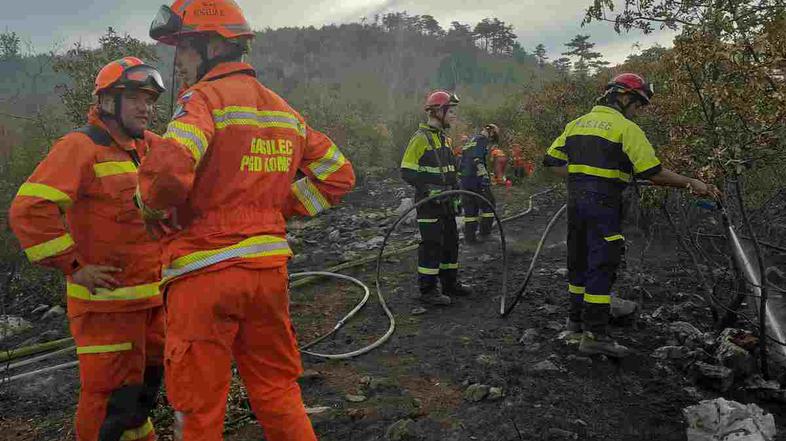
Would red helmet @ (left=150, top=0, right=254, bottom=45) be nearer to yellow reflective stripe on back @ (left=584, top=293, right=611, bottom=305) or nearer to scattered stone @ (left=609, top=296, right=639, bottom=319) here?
yellow reflective stripe on back @ (left=584, top=293, right=611, bottom=305)

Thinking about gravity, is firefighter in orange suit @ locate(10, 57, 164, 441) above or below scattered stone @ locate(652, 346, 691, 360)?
above

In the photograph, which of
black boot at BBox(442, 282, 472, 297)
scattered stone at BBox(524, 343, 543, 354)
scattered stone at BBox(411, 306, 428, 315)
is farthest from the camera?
black boot at BBox(442, 282, 472, 297)

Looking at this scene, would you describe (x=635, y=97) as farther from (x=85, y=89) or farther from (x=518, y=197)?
(x=518, y=197)

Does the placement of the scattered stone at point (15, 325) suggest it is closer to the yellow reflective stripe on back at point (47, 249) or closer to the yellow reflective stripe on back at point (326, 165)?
the yellow reflective stripe on back at point (47, 249)

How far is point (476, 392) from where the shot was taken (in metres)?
3.67

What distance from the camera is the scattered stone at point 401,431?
3170 mm

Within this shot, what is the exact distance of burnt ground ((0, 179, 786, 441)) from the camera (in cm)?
334

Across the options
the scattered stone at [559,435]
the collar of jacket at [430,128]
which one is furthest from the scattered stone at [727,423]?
the collar of jacket at [430,128]

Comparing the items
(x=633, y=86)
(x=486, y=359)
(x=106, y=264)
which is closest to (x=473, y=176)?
(x=633, y=86)

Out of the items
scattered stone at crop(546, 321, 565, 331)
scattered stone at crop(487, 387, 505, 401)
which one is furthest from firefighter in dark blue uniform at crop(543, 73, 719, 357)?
scattered stone at crop(487, 387, 505, 401)

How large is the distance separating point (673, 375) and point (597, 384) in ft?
2.11

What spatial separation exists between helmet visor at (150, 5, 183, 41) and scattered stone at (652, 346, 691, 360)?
4058 mm

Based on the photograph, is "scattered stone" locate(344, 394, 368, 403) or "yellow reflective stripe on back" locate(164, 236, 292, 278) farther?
"scattered stone" locate(344, 394, 368, 403)

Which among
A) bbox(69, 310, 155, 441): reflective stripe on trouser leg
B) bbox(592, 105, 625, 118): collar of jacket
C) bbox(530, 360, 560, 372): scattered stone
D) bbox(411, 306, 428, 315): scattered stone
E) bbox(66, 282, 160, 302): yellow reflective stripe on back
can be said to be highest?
bbox(592, 105, 625, 118): collar of jacket
